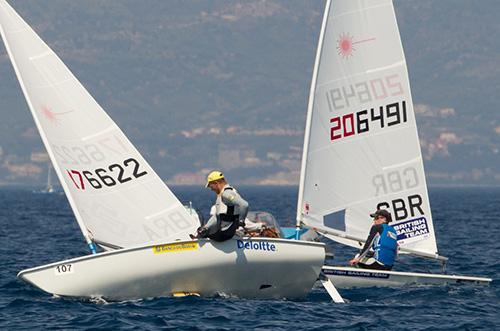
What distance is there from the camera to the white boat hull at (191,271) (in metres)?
21.4

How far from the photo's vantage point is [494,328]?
19.9 metres

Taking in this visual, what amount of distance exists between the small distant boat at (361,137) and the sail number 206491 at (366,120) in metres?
0.02

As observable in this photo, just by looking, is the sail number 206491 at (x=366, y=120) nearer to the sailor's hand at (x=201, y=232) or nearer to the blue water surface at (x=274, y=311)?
the blue water surface at (x=274, y=311)

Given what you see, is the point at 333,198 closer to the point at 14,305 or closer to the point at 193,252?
the point at 193,252

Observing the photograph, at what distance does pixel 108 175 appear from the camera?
75.8 feet

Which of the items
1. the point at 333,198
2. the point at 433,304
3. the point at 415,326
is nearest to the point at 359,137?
the point at 333,198

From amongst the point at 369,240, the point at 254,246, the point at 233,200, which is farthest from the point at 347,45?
the point at 254,246

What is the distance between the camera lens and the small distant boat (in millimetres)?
25109

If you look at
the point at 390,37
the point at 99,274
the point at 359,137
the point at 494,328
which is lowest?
the point at 494,328

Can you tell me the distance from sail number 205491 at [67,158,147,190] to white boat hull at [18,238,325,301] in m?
1.86

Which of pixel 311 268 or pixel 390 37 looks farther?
pixel 390 37

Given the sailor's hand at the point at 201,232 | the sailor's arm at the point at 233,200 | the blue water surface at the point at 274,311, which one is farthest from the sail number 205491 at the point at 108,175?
the sailor's arm at the point at 233,200

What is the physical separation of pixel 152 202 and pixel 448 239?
22.5m

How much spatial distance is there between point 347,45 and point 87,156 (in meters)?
5.99
